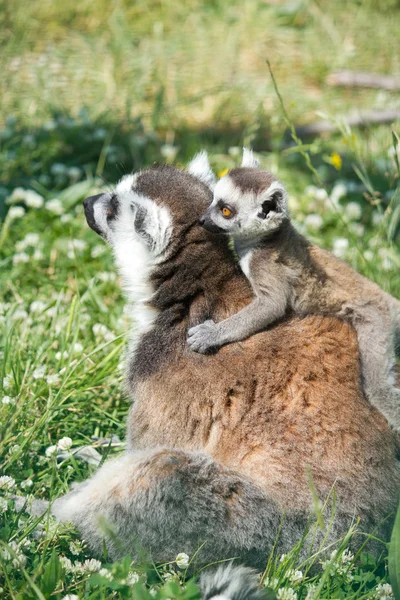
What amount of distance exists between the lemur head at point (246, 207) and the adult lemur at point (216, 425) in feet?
0.32

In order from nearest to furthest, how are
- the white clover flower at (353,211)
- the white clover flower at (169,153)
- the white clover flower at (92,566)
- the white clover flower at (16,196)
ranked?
the white clover flower at (92,566) < the white clover flower at (16,196) < the white clover flower at (353,211) < the white clover flower at (169,153)

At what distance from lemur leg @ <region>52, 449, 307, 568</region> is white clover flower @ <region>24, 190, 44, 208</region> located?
304cm

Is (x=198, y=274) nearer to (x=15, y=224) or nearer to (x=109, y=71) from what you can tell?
(x=15, y=224)

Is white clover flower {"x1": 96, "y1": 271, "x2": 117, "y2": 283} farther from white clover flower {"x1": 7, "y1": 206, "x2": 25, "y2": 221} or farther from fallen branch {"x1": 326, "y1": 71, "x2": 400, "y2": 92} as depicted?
fallen branch {"x1": 326, "y1": 71, "x2": 400, "y2": 92}

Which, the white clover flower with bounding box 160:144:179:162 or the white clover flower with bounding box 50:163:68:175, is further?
the white clover flower with bounding box 160:144:179:162

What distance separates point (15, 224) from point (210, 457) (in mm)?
3171

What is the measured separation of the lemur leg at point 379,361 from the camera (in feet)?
10.8

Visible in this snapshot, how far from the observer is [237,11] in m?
9.30

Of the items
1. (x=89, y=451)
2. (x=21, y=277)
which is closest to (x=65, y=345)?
(x=89, y=451)

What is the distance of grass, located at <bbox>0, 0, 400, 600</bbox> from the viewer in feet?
10.4

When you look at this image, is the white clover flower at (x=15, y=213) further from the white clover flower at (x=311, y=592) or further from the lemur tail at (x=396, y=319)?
the white clover flower at (x=311, y=592)

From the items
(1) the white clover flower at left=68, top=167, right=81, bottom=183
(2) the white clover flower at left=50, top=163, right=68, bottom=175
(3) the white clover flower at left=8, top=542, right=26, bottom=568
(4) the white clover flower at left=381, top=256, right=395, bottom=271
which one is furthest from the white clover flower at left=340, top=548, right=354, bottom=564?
(2) the white clover flower at left=50, top=163, right=68, bottom=175

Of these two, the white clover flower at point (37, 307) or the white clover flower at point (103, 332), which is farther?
the white clover flower at point (37, 307)

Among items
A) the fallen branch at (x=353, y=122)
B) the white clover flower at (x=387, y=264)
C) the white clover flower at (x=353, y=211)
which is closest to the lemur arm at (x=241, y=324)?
the white clover flower at (x=387, y=264)
